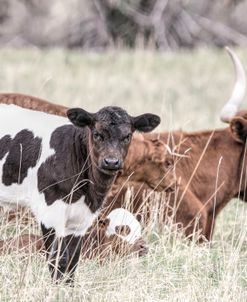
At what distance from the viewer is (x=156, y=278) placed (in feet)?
23.9

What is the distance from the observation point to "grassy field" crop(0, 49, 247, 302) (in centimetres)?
689

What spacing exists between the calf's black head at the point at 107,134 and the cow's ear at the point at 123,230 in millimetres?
1411

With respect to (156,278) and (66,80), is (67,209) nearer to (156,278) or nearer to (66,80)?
(156,278)

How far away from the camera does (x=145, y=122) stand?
7148mm

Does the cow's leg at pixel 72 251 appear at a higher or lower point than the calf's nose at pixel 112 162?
lower

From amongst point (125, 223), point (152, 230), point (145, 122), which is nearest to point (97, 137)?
point (145, 122)

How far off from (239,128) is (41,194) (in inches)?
112

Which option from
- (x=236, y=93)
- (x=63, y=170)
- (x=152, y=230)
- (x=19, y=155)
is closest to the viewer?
(x=63, y=170)

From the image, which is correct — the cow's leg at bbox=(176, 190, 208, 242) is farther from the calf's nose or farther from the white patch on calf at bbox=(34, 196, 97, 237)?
the calf's nose

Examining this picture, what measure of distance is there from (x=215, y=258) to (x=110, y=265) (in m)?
0.97

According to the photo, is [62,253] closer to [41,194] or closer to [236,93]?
[41,194]

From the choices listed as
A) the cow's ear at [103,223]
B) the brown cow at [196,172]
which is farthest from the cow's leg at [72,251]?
the brown cow at [196,172]

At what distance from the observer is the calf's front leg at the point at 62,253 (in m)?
7.05

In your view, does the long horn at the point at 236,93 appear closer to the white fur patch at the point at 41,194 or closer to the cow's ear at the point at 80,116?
the white fur patch at the point at 41,194
